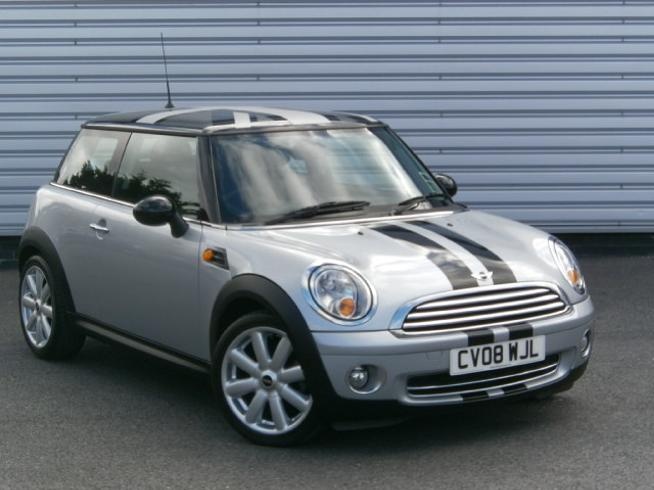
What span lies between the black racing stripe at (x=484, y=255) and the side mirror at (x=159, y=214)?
3.71 feet

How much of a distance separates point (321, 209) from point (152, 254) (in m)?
Result: 0.85

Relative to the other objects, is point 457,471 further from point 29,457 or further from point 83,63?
point 83,63

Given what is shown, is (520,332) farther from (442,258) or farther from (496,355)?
(442,258)

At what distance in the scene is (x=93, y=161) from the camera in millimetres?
7027

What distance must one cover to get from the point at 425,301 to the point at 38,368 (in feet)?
9.40

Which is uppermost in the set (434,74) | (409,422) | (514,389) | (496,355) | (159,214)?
(159,214)

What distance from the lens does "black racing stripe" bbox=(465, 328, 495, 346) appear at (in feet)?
17.0

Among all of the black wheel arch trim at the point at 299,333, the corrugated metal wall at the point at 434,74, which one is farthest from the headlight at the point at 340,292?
the corrugated metal wall at the point at 434,74

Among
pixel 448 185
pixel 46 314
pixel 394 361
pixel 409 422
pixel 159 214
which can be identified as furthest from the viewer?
pixel 46 314

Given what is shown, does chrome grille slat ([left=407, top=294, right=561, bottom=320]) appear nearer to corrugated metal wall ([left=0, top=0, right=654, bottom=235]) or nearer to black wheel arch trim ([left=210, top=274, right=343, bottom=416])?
black wheel arch trim ([left=210, top=274, right=343, bottom=416])

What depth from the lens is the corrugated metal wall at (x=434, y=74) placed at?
35.6 feet

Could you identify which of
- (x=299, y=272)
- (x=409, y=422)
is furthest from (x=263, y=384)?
(x=409, y=422)

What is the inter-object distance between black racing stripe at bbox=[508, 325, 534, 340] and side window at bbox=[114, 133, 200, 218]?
1.65 meters

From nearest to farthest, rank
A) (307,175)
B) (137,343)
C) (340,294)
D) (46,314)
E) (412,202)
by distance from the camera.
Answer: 1. (340,294)
2. (307,175)
3. (412,202)
4. (137,343)
5. (46,314)
